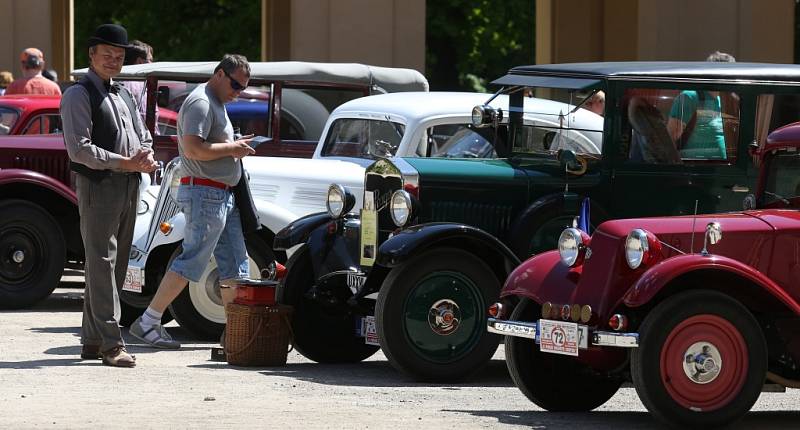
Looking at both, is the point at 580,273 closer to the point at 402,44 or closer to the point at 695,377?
the point at 695,377

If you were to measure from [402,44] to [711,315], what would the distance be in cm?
1469

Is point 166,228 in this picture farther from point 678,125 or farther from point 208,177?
point 678,125

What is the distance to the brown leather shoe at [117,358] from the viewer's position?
9.33 m

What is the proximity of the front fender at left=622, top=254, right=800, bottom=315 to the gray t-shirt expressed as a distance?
3447 mm

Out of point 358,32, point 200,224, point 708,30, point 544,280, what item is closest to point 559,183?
point 544,280

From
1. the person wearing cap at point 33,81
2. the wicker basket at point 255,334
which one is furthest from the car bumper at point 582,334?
the person wearing cap at point 33,81

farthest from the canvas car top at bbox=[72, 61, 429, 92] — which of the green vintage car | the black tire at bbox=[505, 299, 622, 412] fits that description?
the black tire at bbox=[505, 299, 622, 412]

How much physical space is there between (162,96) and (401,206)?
508 cm

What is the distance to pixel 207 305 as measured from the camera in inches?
438

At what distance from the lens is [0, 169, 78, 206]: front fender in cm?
1298

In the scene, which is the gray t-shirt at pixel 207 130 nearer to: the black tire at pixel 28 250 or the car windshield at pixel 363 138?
the car windshield at pixel 363 138

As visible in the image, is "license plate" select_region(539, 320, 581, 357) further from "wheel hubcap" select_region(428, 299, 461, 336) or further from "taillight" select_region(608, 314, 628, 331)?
"wheel hubcap" select_region(428, 299, 461, 336)

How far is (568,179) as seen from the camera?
32.3 feet

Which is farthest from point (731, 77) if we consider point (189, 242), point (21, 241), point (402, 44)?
point (402, 44)
